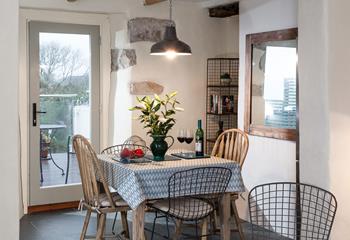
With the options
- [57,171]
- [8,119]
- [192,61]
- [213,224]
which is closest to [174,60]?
[192,61]

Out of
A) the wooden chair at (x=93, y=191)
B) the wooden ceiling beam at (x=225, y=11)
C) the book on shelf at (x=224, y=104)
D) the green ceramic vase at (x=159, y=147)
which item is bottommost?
the wooden chair at (x=93, y=191)

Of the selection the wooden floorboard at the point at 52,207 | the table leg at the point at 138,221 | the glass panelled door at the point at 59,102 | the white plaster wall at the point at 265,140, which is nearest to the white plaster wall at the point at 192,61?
the glass panelled door at the point at 59,102

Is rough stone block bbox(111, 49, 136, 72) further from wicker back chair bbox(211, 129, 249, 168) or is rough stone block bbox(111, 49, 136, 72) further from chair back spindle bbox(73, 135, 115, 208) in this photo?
chair back spindle bbox(73, 135, 115, 208)

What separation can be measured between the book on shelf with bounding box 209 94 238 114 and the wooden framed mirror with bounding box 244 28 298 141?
72 cm

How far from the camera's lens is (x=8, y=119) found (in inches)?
76.6

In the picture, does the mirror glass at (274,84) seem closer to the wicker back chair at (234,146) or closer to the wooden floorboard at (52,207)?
the wicker back chair at (234,146)

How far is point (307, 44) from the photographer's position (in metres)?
3.62

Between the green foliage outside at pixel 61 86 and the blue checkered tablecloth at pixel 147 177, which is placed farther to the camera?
the green foliage outside at pixel 61 86

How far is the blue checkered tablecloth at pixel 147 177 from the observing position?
365cm

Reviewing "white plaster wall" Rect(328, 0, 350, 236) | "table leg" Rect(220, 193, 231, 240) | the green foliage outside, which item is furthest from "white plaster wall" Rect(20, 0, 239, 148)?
"white plaster wall" Rect(328, 0, 350, 236)

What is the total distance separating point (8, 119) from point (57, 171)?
12.6 ft

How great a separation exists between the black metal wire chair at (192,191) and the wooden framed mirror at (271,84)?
3.28 feet

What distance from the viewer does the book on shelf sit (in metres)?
5.87

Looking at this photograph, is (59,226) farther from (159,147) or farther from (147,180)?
(147,180)
